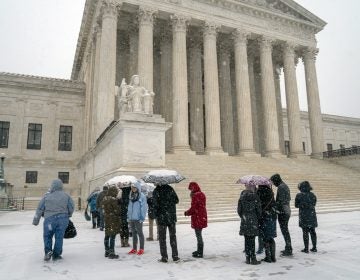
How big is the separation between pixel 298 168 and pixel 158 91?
15.2m

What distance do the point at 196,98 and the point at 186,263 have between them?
26.0 m

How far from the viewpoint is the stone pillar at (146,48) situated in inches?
974

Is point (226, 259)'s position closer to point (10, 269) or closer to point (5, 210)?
point (10, 269)

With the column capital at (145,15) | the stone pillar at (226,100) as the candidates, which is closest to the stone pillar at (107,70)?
the column capital at (145,15)

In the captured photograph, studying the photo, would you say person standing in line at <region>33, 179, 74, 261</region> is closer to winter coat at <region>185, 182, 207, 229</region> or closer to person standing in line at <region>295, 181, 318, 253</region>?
winter coat at <region>185, 182, 207, 229</region>

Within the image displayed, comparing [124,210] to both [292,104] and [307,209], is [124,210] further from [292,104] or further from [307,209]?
[292,104]

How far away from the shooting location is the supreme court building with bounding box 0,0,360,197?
2580 cm

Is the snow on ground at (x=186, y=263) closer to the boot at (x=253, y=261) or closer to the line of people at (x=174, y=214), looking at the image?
the boot at (x=253, y=261)

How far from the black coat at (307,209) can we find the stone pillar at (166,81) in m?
21.6

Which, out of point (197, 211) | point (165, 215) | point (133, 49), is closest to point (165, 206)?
point (165, 215)

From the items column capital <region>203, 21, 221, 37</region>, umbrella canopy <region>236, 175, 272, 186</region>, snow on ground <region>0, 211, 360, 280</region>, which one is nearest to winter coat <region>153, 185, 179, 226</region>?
snow on ground <region>0, 211, 360, 280</region>

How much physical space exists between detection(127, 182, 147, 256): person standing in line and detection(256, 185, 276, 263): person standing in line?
277cm

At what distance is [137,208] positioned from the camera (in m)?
7.65

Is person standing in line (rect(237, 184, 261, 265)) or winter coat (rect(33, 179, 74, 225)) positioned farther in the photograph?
winter coat (rect(33, 179, 74, 225))
